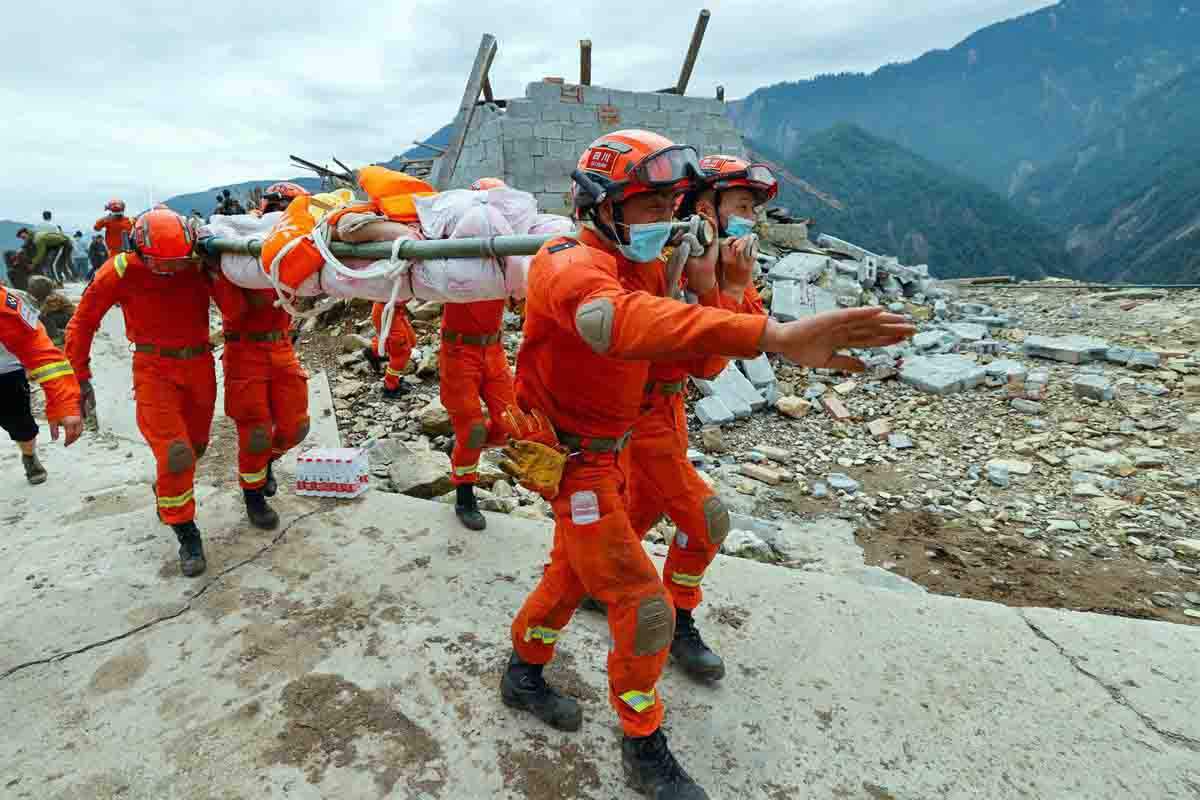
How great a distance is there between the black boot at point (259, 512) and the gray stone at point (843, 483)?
14.7 ft

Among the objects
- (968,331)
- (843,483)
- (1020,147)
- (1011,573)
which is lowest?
(1011,573)

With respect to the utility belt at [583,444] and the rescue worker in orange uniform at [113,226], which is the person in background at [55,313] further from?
the utility belt at [583,444]

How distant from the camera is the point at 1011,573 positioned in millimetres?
4203

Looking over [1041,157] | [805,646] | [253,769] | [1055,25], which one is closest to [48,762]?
[253,769]

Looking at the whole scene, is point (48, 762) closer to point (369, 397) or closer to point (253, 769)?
point (253, 769)

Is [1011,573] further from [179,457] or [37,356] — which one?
[37,356]

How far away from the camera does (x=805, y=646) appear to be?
2.54m

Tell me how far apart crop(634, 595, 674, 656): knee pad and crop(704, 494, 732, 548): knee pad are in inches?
21.0

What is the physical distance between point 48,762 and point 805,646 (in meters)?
2.77

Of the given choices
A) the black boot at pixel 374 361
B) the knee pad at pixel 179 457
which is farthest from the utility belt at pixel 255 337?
the black boot at pixel 374 361

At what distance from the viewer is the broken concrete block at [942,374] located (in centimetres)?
729

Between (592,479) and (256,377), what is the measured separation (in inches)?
101

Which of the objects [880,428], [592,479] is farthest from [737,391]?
[592,479]

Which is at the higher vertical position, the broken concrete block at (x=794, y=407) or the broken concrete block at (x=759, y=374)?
the broken concrete block at (x=759, y=374)
